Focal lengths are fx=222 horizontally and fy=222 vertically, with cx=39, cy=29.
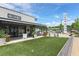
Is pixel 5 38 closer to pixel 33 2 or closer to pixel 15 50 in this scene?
pixel 15 50

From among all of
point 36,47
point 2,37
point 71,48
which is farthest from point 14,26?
point 71,48

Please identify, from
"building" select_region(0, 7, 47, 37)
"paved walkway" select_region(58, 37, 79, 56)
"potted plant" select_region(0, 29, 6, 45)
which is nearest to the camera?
"paved walkway" select_region(58, 37, 79, 56)

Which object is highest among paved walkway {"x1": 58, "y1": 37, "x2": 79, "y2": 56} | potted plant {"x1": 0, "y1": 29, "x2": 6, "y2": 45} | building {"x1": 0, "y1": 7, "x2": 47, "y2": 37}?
building {"x1": 0, "y1": 7, "x2": 47, "y2": 37}

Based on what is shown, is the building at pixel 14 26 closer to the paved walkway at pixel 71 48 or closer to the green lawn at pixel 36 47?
the green lawn at pixel 36 47

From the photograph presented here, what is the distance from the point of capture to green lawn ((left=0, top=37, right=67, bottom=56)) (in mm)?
10055

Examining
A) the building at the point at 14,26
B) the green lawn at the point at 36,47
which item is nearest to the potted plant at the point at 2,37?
the building at the point at 14,26

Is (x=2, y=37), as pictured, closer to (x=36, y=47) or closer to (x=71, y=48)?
(x=36, y=47)

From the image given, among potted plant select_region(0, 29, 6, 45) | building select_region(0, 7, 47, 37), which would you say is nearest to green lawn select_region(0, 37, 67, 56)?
potted plant select_region(0, 29, 6, 45)

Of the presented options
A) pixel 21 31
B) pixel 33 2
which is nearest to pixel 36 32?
pixel 21 31

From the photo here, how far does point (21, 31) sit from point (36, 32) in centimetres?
98

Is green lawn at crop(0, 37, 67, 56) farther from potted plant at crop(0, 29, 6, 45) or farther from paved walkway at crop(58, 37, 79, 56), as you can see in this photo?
potted plant at crop(0, 29, 6, 45)

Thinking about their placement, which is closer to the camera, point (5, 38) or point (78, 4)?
point (78, 4)

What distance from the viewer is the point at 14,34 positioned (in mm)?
13039

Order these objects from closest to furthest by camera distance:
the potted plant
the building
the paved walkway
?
the paved walkway < the potted plant < the building
